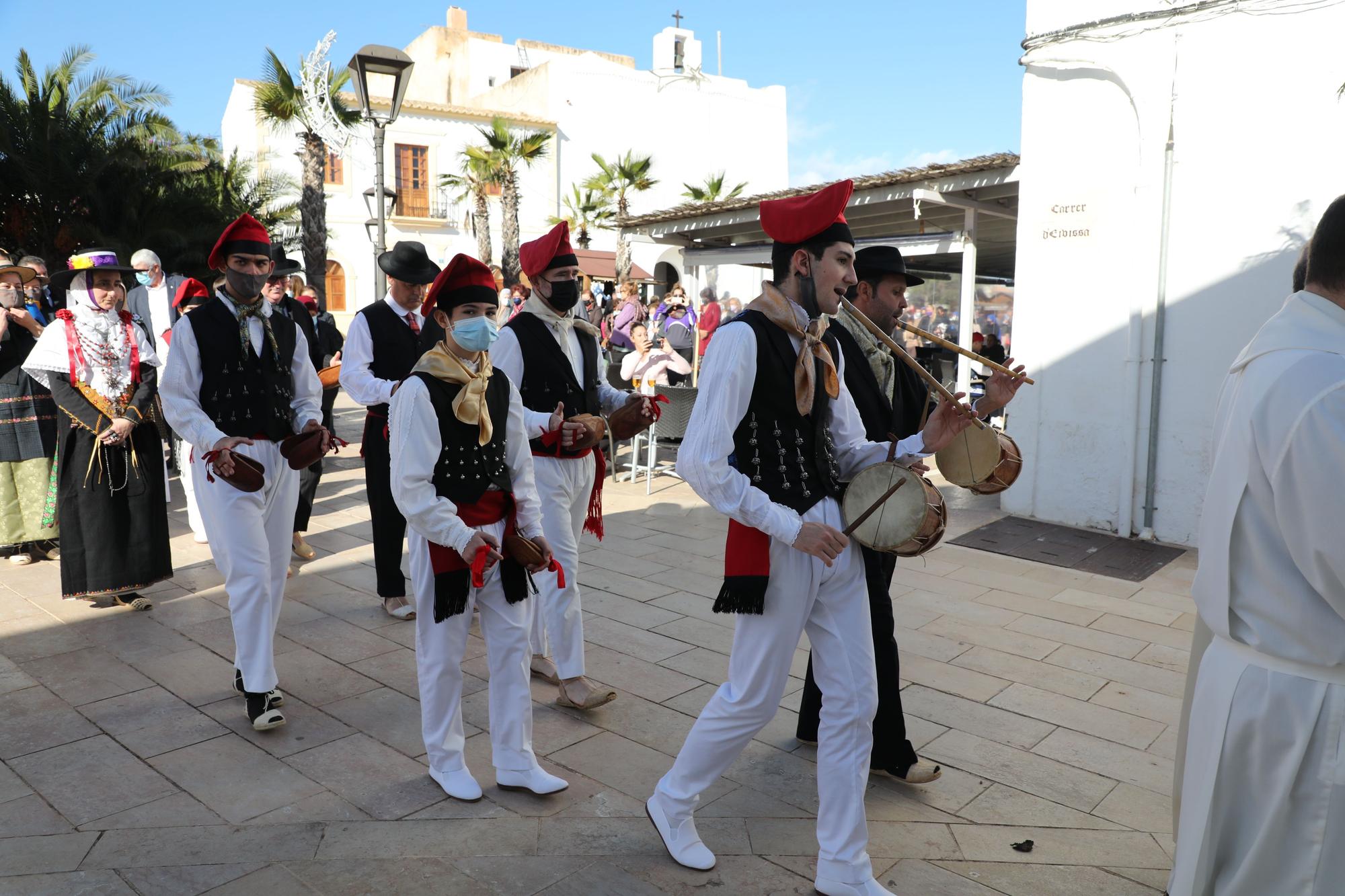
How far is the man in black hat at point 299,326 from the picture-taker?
5.42m

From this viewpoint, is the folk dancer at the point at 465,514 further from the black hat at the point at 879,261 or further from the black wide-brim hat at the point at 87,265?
the black wide-brim hat at the point at 87,265

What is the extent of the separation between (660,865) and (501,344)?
228 cm

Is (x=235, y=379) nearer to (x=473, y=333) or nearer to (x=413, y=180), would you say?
(x=473, y=333)

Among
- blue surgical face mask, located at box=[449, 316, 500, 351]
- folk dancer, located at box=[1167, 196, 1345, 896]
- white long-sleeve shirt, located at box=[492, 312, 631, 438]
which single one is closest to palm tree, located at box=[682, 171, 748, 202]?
white long-sleeve shirt, located at box=[492, 312, 631, 438]

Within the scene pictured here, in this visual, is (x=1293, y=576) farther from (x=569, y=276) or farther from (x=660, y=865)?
(x=569, y=276)

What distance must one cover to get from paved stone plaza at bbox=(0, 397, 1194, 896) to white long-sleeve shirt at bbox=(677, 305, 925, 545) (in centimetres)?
113

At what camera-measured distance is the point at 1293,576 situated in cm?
189

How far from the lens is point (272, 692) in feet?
13.8

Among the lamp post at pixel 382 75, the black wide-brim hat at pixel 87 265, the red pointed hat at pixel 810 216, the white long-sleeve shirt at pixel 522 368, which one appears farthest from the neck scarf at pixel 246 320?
the lamp post at pixel 382 75

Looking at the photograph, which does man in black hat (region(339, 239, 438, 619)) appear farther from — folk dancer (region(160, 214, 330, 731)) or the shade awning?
the shade awning

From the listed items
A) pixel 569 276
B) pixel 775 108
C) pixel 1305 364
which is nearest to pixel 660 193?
pixel 775 108

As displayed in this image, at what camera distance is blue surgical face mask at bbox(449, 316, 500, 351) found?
344 cm

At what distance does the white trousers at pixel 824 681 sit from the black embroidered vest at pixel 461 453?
1.08m

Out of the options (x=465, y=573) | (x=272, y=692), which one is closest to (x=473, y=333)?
(x=465, y=573)
